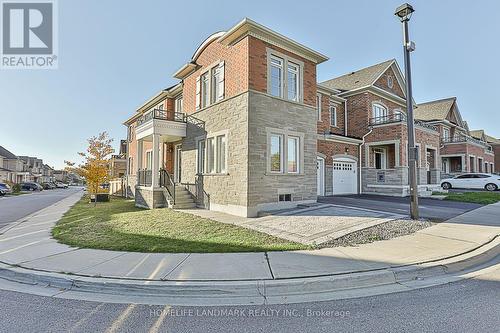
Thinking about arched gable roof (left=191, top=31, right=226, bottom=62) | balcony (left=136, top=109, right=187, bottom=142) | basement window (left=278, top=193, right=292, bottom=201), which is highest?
arched gable roof (left=191, top=31, right=226, bottom=62)

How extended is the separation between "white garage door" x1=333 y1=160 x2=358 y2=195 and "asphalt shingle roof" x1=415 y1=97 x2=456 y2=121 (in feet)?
66.6

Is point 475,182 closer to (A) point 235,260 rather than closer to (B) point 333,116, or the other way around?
(B) point 333,116

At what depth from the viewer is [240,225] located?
9.51 meters

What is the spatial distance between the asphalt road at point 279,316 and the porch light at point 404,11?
9411 millimetres

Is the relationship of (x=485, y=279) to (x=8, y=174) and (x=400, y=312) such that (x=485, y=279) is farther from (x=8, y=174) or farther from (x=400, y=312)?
(x=8, y=174)

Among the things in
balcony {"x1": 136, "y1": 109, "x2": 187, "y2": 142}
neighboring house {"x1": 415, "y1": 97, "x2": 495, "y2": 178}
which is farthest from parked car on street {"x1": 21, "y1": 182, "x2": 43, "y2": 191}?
neighboring house {"x1": 415, "y1": 97, "x2": 495, "y2": 178}

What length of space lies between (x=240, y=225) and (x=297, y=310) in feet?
18.7

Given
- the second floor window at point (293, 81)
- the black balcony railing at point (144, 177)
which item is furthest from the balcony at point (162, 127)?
the second floor window at point (293, 81)

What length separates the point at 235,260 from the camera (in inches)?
225

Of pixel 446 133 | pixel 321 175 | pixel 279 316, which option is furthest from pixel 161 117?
pixel 446 133

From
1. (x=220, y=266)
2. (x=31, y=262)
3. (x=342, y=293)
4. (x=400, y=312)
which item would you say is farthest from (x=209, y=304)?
(x=31, y=262)

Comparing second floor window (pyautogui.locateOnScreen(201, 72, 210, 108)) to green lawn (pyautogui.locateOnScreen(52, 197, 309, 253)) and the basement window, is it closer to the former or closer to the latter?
the basement window

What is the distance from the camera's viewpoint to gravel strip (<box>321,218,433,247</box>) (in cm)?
716

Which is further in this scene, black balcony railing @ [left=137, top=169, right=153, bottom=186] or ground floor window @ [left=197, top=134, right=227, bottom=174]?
black balcony railing @ [left=137, top=169, right=153, bottom=186]
